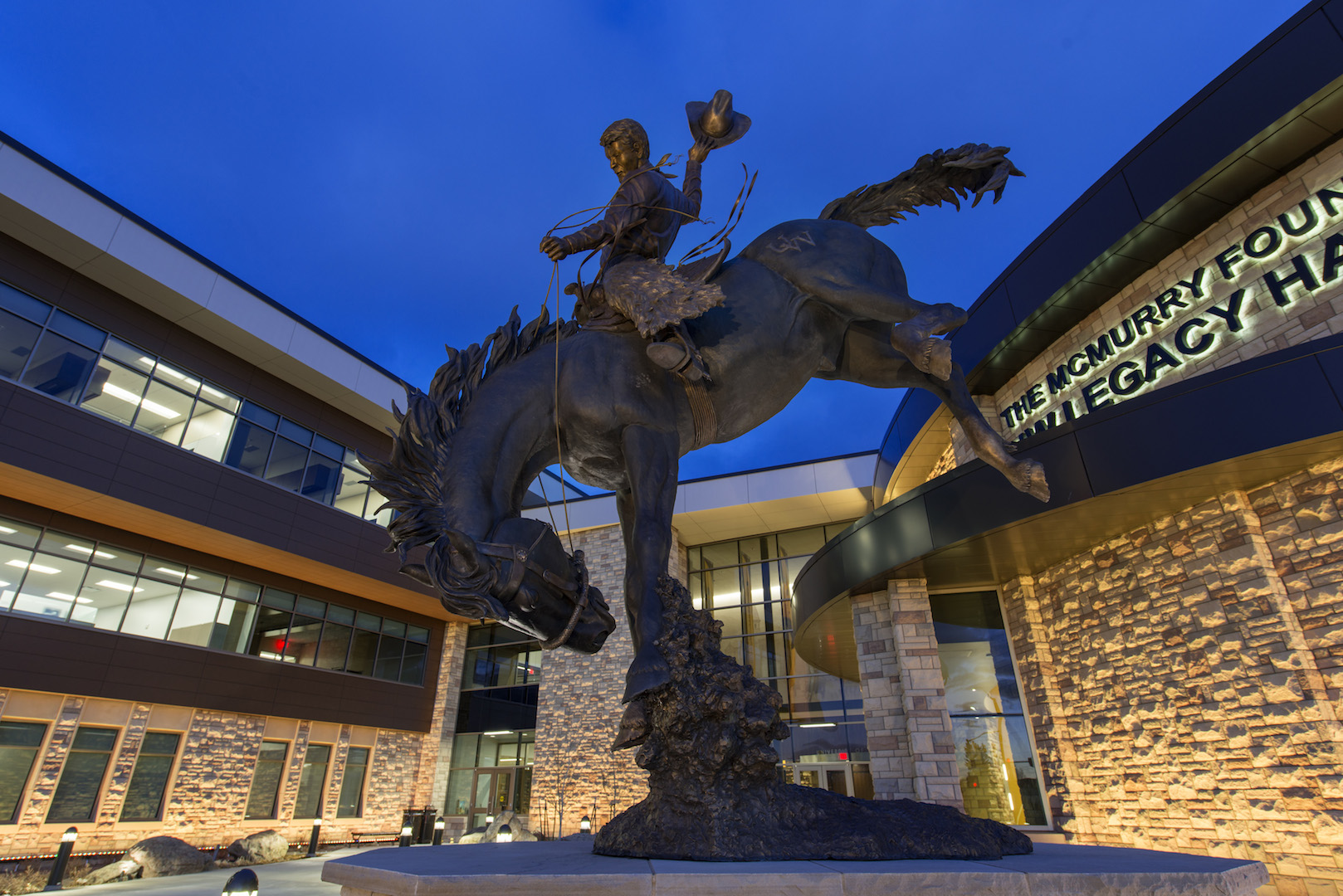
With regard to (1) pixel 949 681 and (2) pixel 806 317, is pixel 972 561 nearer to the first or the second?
(1) pixel 949 681

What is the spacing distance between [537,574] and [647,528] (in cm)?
45

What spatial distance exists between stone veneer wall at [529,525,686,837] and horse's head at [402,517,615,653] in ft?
58.1

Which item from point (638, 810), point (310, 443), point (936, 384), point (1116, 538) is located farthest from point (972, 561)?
point (310, 443)

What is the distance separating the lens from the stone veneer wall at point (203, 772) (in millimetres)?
14641

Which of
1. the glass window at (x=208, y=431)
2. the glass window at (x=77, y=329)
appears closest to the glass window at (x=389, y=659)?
the glass window at (x=208, y=431)

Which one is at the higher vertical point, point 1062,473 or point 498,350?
point 1062,473

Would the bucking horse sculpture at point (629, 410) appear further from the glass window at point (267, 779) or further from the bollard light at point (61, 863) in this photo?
the glass window at point (267, 779)

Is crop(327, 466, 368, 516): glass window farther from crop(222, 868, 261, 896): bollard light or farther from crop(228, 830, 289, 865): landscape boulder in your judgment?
crop(222, 868, 261, 896): bollard light

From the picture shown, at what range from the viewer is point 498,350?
2545mm

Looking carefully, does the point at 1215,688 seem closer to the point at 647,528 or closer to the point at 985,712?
the point at 985,712

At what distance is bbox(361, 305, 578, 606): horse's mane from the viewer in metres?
2.09

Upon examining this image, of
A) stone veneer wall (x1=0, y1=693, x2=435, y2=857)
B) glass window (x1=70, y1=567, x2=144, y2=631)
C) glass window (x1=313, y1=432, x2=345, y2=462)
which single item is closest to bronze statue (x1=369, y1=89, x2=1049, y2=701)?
stone veneer wall (x1=0, y1=693, x2=435, y2=857)

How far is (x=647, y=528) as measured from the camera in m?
2.30

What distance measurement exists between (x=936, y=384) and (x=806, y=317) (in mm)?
723
